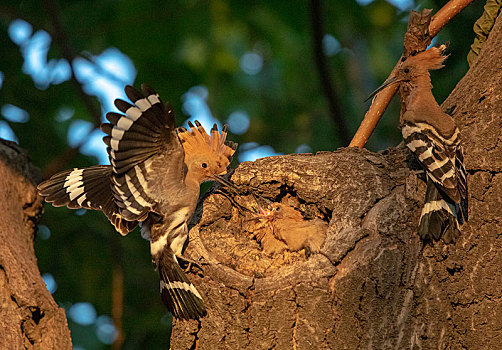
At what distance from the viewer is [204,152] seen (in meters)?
3.83

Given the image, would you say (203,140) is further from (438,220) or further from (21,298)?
(438,220)

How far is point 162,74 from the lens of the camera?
16.7 ft

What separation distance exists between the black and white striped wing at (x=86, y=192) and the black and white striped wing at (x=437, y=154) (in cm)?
166

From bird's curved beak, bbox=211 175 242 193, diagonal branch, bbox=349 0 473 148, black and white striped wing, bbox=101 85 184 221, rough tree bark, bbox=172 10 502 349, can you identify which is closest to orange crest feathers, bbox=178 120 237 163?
bird's curved beak, bbox=211 175 242 193

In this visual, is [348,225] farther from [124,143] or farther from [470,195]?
[124,143]

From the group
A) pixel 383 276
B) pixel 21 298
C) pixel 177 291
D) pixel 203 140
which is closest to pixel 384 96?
pixel 203 140

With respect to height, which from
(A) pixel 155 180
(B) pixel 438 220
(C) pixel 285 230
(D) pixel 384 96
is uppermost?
(D) pixel 384 96

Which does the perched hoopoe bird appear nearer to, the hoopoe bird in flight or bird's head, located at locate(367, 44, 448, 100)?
bird's head, located at locate(367, 44, 448, 100)

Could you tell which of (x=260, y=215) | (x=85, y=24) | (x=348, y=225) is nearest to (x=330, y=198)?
(x=348, y=225)

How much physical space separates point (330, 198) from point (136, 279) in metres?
3.59

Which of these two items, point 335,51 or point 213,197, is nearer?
point 213,197

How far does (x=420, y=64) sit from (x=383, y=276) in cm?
154

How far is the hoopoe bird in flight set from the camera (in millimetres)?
3043

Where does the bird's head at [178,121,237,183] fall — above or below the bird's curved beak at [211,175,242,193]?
above
